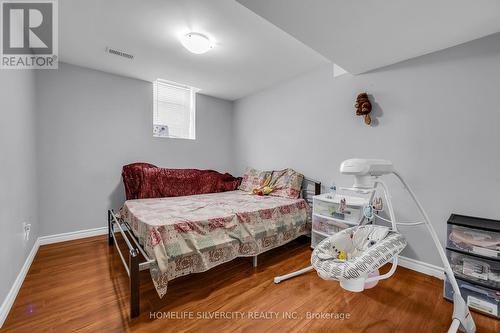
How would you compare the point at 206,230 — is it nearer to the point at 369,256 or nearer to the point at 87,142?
the point at 369,256

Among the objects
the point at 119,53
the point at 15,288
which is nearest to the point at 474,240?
the point at 15,288

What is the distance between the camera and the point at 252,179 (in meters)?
3.87

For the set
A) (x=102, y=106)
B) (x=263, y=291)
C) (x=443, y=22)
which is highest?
(x=443, y=22)

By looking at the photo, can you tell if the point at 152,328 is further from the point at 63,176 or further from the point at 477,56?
the point at 477,56

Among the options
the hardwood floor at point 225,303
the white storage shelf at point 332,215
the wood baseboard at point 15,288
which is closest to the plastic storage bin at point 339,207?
the white storage shelf at point 332,215

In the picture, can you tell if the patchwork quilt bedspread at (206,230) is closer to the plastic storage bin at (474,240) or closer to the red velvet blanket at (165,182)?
the red velvet blanket at (165,182)

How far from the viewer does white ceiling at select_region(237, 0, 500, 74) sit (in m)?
1.50

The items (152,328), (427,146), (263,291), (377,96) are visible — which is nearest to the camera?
(152,328)

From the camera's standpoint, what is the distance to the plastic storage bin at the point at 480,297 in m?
1.58

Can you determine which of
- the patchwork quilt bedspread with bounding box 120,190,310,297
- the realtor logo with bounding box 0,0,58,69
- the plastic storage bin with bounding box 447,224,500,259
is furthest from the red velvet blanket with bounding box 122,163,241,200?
the plastic storage bin with bounding box 447,224,500,259

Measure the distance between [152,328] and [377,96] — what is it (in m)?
3.10

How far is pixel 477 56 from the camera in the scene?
1.91 meters

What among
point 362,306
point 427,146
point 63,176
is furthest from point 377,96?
point 63,176

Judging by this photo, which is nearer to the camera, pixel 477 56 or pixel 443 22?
pixel 443 22
